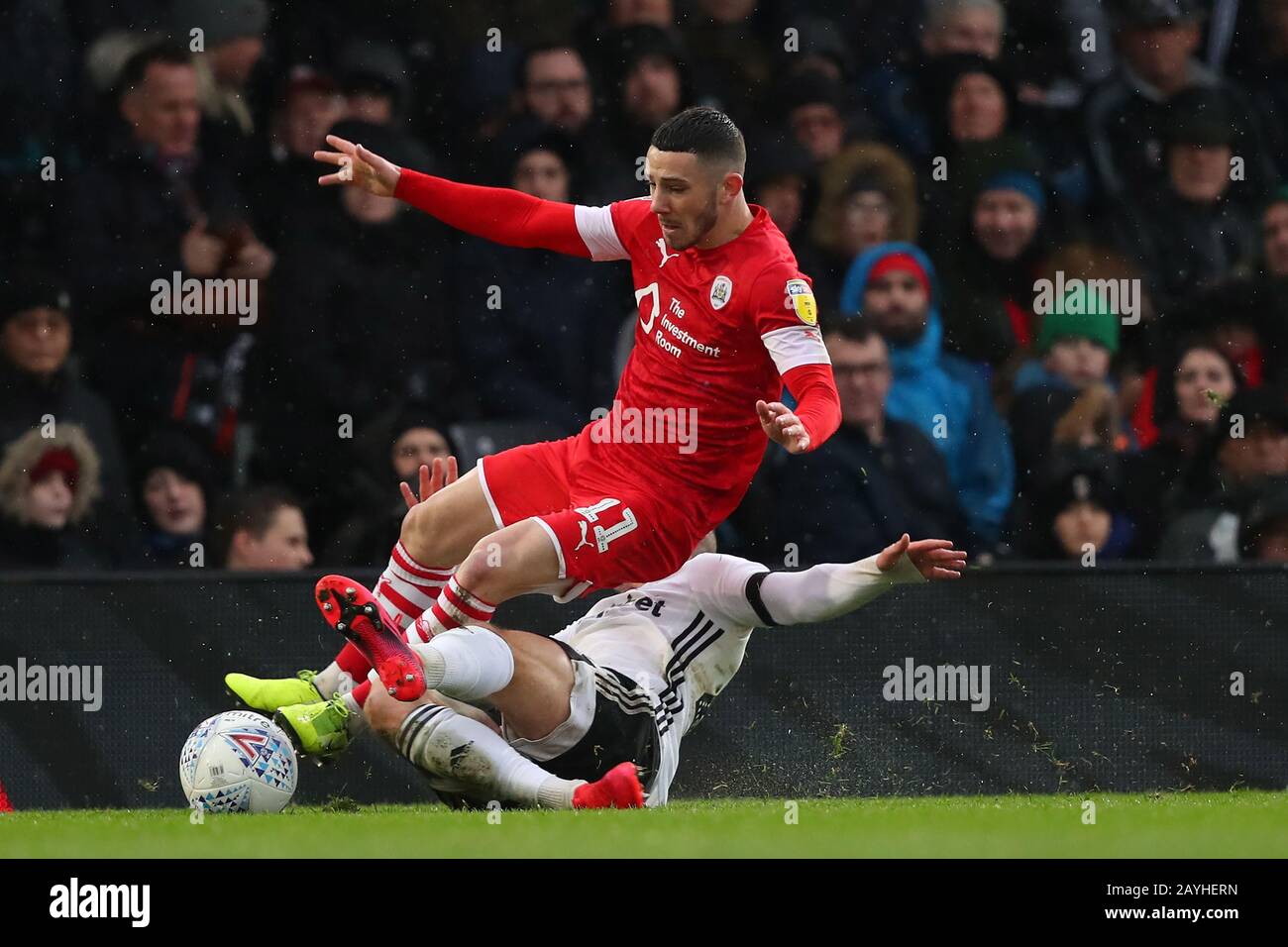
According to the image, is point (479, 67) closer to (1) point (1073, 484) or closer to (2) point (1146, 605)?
(1) point (1073, 484)

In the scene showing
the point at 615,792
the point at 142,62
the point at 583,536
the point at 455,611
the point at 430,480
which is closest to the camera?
the point at 615,792

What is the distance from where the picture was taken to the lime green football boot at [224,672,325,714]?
6.01 meters

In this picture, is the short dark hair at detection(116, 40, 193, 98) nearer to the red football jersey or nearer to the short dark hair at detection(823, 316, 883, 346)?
the short dark hair at detection(823, 316, 883, 346)

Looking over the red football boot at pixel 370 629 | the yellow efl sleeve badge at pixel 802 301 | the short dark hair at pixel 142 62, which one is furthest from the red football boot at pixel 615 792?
the short dark hair at pixel 142 62

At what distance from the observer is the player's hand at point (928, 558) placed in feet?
18.5

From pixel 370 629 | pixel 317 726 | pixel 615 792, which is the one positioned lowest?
pixel 615 792

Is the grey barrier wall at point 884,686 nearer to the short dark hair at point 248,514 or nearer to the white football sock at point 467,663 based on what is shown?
the white football sock at point 467,663

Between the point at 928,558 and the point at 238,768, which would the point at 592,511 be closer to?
the point at 928,558

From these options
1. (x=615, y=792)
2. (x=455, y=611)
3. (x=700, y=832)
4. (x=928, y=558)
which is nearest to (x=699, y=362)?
(x=928, y=558)

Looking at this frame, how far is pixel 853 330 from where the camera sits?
322 inches

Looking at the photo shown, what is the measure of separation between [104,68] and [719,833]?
5021 millimetres

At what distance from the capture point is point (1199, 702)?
651 cm

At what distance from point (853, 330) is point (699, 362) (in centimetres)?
221

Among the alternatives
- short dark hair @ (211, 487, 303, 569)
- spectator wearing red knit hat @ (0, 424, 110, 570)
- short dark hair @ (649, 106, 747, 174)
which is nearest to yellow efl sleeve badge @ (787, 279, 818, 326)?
short dark hair @ (649, 106, 747, 174)
